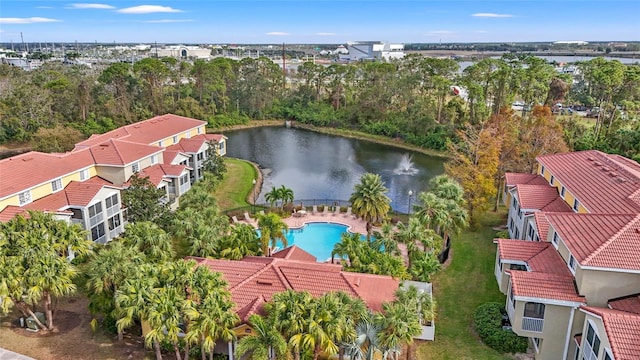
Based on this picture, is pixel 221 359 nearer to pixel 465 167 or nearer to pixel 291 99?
pixel 465 167

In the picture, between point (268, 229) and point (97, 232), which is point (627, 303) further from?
point (97, 232)

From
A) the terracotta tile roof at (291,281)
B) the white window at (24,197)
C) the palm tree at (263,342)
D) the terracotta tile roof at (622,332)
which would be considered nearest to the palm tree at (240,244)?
the terracotta tile roof at (291,281)

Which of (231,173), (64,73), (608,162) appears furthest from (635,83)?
(64,73)

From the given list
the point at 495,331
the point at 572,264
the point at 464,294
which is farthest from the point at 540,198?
the point at 495,331

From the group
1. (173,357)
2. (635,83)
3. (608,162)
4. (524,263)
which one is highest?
(635,83)

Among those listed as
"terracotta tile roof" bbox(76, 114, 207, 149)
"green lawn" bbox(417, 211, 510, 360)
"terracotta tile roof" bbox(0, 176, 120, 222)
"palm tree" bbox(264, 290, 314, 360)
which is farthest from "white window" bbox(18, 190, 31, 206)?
"green lawn" bbox(417, 211, 510, 360)

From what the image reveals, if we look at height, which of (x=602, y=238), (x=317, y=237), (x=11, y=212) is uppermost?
(x=602, y=238)

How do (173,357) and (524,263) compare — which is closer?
(173,357)
